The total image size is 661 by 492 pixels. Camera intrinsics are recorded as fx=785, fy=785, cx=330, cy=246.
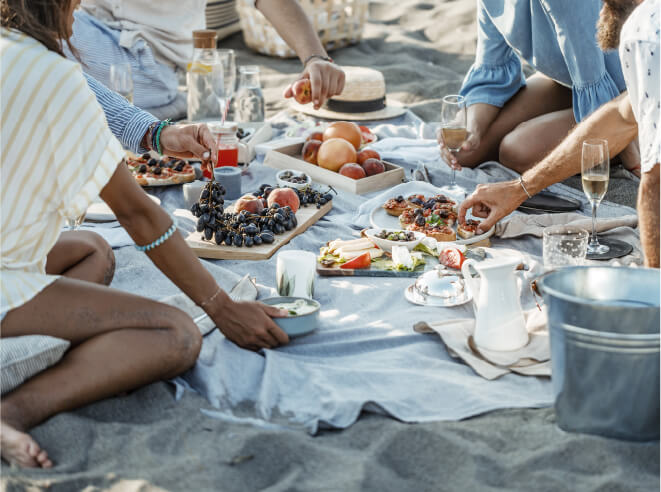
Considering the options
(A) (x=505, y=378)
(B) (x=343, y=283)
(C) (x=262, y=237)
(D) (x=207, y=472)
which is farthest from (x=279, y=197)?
(D) (x=207, y=472)

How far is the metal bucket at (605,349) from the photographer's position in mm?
1834

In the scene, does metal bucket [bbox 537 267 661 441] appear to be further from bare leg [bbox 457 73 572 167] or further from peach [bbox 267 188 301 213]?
bare leg [bbox 457 73 572 167]

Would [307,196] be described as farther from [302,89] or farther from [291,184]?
[302,89]

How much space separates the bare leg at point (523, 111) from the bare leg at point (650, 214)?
87.4 inches

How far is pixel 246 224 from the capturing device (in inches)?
133

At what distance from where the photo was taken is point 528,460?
1.92m

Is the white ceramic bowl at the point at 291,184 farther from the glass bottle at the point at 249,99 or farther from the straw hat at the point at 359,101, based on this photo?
the straw hat at the point at 359,101

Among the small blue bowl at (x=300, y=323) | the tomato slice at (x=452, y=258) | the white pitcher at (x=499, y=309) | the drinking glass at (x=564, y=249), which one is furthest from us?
the tomato slice at (x=452, y=258)

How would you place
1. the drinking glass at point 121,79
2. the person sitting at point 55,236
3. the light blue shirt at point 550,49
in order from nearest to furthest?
the person sitting at point 55,236 < the light blue shirt at point 550,49 < the drinking glass at point 121,79

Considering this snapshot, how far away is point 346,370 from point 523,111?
2.59 metres

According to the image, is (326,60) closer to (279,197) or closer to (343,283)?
(279,197)

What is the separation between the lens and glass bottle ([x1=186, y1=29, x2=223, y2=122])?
463cm

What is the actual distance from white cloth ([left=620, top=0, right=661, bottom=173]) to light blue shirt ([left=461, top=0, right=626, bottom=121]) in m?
1.58

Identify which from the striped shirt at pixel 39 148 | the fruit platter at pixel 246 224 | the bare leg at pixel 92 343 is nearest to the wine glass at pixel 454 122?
the fruit platter at pixel 246 224
